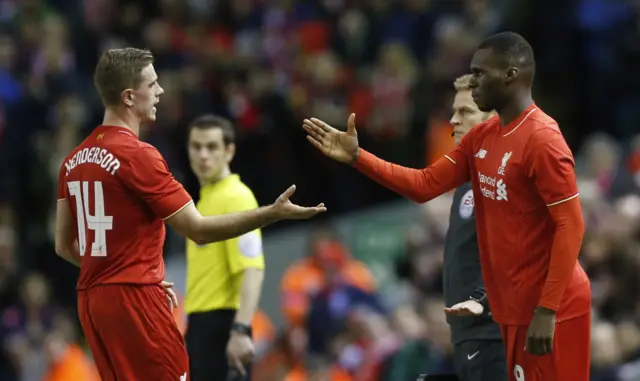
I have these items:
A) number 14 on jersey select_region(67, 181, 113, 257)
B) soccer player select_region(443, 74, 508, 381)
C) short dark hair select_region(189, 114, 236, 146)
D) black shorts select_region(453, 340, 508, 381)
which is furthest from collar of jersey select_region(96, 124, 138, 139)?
black shorts select_region(453, 340, 508, 381)

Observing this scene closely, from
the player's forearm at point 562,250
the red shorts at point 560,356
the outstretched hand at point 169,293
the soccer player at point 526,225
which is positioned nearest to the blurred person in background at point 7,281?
the outstretched hand at point 169,293

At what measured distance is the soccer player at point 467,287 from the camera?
6.77m

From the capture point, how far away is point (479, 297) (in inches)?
263

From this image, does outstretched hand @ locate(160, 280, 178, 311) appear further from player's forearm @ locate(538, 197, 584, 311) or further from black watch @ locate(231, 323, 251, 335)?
player's forearm @ locate(538, 197, 584, 311)

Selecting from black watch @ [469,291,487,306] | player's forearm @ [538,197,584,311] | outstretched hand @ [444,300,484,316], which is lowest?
outstretched hand @ [444,300,484,316]

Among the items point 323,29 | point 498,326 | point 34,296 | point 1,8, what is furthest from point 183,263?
point 498,326

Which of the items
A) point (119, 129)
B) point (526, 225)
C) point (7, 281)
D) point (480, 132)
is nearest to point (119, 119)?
point (119, 129)

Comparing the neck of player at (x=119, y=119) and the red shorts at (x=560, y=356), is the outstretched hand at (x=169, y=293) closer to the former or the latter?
the neck of player at (x=119, y=119)

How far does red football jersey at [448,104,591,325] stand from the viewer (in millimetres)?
5794

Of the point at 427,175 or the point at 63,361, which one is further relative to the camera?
the point at 63,361

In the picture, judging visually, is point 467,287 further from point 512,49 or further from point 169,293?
point 169,293

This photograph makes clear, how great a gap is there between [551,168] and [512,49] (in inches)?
24.8

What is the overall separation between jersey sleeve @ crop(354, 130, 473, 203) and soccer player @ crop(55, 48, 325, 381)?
0.72 m

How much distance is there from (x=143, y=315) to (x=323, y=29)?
9485mm
